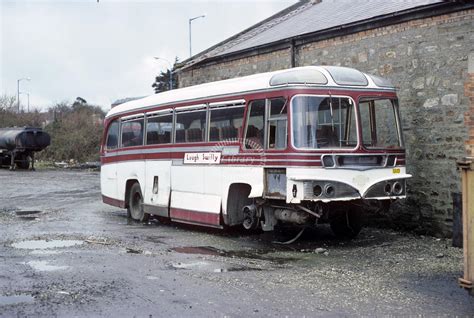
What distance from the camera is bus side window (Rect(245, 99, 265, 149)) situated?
10820 millimetres

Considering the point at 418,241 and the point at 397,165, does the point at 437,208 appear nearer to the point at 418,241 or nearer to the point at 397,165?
the point at 418,241

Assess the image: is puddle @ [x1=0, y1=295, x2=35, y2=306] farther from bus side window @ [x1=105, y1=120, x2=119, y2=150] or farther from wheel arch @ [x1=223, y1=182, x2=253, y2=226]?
bus side window @ [x1=105, y1=120, x2=119, y2=150]

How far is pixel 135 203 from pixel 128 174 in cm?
74

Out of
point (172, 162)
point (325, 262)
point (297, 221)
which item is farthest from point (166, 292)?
point (172, 162)

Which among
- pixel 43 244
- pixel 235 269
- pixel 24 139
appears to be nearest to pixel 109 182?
pixel 43 244

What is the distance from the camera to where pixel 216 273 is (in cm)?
826

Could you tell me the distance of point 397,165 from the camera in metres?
10.8

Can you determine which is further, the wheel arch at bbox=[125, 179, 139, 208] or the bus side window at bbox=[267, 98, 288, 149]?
the wheel arch at bbox=[125, 179, 139, 208]

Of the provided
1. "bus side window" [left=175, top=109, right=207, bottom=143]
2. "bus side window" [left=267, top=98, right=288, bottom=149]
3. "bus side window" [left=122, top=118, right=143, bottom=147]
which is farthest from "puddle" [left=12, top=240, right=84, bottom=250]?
"bus side window" [left=122, top=118, right=143, bottom=147]

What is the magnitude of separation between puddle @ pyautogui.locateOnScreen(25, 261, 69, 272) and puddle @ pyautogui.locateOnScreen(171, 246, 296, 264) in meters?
2.23

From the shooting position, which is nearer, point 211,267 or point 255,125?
point 211,267

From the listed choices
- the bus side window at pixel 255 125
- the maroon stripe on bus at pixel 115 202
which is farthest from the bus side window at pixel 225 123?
the maroon stripe on bus at pixel 115 202

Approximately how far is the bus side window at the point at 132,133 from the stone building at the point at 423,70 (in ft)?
14.6

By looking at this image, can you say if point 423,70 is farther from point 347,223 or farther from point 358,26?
point 347,223
